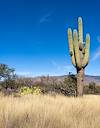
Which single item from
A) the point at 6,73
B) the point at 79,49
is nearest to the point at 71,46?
the point at 79,49

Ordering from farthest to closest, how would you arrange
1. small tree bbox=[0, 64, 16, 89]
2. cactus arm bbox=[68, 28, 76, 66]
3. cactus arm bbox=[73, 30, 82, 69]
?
1. small tree bbox=[0, 64, 16, 89]
2. cactus arm bbox=[68, 28, 76, 66]
3. cactus arm bbox=[73, 30, 82, 69]

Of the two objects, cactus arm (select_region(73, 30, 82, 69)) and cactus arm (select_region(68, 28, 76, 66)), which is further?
cactus arm (select_region(68, 28, 76, 66))

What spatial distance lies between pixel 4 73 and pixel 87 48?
13.0 metres

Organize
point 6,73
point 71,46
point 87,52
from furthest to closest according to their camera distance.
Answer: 1. point 6,73
2. point 71,46
3. point 87,52

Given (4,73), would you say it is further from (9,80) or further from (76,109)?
(76,109)

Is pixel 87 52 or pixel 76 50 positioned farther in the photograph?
pixel 87 52

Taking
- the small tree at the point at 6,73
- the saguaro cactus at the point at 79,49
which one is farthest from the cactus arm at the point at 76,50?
the small tree at the point at 6,73

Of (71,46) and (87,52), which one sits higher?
(71,46)

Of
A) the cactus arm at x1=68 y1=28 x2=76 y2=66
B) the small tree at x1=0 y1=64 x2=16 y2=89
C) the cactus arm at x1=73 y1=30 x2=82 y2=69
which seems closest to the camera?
the cactus arm at x1=73 y1=30 x2=82 y2=69

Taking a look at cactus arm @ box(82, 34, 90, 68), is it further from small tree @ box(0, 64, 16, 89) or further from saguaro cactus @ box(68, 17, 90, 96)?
small tree @ box(0, 64, 16, 89)

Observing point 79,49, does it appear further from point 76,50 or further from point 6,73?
point 6,73

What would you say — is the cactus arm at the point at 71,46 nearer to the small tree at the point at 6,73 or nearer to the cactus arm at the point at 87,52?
the cactus arm at the point at 87,52

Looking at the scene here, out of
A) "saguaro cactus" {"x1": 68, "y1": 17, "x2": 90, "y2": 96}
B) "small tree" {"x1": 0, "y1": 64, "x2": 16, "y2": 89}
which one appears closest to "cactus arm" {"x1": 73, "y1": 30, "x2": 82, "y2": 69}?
"saguaro cactus" {"x1": 68, "y1": 17, "x2": 90, "y2": 96}

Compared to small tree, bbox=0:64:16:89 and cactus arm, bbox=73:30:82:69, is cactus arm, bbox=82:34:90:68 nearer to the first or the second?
cactus arm, bbox=73:30:82:69
